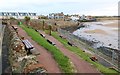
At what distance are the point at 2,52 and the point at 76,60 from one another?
737 centimetres

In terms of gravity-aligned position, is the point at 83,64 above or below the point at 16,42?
below

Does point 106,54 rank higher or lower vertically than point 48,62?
lower

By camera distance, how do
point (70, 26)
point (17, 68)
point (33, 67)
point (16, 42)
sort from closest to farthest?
point (33, 67)
point (17, 68)
point (16, 42)
point (70, 26)

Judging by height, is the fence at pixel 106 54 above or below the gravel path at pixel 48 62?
below

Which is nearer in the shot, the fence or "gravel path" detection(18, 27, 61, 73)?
"gravel path" detection(18, 27, 61, 73)

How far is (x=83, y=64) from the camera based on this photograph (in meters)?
22.6

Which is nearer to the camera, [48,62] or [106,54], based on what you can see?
[48,62]

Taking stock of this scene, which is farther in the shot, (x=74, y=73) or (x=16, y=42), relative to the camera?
(x=16, y=42)

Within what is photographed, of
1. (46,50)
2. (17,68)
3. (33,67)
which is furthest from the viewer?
(46,50)

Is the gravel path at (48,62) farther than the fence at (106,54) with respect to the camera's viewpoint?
No

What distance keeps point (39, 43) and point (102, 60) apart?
7.05m

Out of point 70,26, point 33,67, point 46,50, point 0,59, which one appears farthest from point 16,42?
point 70,26

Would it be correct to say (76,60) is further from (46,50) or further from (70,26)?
(70,26)

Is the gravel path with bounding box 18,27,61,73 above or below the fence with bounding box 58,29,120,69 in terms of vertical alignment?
above
